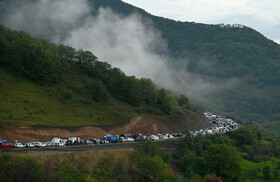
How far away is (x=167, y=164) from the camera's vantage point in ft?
188

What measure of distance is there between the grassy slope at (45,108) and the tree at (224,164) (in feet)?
107

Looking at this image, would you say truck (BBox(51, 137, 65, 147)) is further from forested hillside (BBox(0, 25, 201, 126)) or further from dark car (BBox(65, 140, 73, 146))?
forested hillside (BBox(0, 25, 201, 126))

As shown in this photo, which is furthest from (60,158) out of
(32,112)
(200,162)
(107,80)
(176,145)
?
(107,80)

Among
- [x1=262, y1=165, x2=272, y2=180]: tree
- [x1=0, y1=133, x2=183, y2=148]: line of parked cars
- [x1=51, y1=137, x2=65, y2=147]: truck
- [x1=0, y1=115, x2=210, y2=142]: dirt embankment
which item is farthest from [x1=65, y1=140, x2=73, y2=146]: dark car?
[x1=262, y1=165, x2=272, y2=180]: tree

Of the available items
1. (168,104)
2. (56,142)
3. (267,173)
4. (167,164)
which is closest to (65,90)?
(56,142)

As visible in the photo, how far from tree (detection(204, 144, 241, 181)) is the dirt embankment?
2960 centimetres

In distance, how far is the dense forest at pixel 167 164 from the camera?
1486 inches

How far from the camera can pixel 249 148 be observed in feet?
304

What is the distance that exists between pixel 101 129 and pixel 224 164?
34.0 metres

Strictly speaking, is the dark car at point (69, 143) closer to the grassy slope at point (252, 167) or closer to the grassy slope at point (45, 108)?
the grassy slope at point (45, 108)

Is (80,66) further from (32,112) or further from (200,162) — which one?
(200,162)

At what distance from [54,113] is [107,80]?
38.5 metres

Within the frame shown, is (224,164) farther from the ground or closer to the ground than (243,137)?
closer to the ground

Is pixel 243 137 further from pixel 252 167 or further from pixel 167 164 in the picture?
Answer: pixel 167 164
